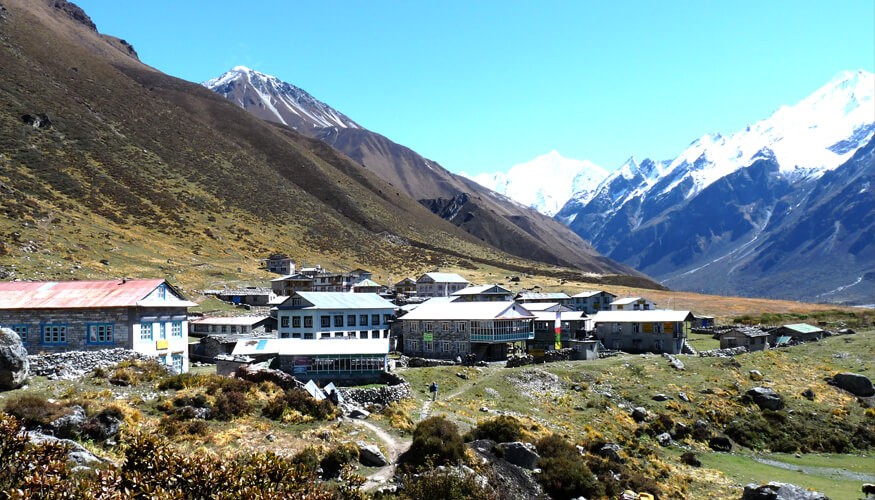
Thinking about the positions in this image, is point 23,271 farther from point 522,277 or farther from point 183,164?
point 522,277

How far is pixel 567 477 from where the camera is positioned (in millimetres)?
33656

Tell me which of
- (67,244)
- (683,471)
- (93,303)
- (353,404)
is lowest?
(683,471)

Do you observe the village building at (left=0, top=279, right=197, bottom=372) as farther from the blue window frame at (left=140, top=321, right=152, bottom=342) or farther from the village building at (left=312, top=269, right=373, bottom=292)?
the village building at (left=312, top=269, right=373, bottom=292)

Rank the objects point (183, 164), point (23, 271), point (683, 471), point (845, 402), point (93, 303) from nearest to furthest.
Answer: point (683, 471) < point (93, 303) < point (845, 402) < point (23, 271) < point (183, 164)

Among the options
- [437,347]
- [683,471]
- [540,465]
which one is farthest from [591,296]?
[540,465]

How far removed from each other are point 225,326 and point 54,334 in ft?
92.1

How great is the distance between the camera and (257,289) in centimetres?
10306

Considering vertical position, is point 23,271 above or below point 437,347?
above

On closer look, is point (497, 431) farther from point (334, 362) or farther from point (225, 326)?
point (225, 326)

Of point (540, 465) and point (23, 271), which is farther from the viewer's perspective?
point (23, 271)

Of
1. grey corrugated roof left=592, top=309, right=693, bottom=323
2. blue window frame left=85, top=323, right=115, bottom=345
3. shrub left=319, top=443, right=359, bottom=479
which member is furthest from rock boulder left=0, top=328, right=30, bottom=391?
grey corrugated roof left=592, top=309, right=693, bottom=323

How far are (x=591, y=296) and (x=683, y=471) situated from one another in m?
81.7

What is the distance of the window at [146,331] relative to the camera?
149 ft

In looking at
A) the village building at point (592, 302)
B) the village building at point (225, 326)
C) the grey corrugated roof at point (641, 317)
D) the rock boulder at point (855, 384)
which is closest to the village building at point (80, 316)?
the village building at point (225, 326)
